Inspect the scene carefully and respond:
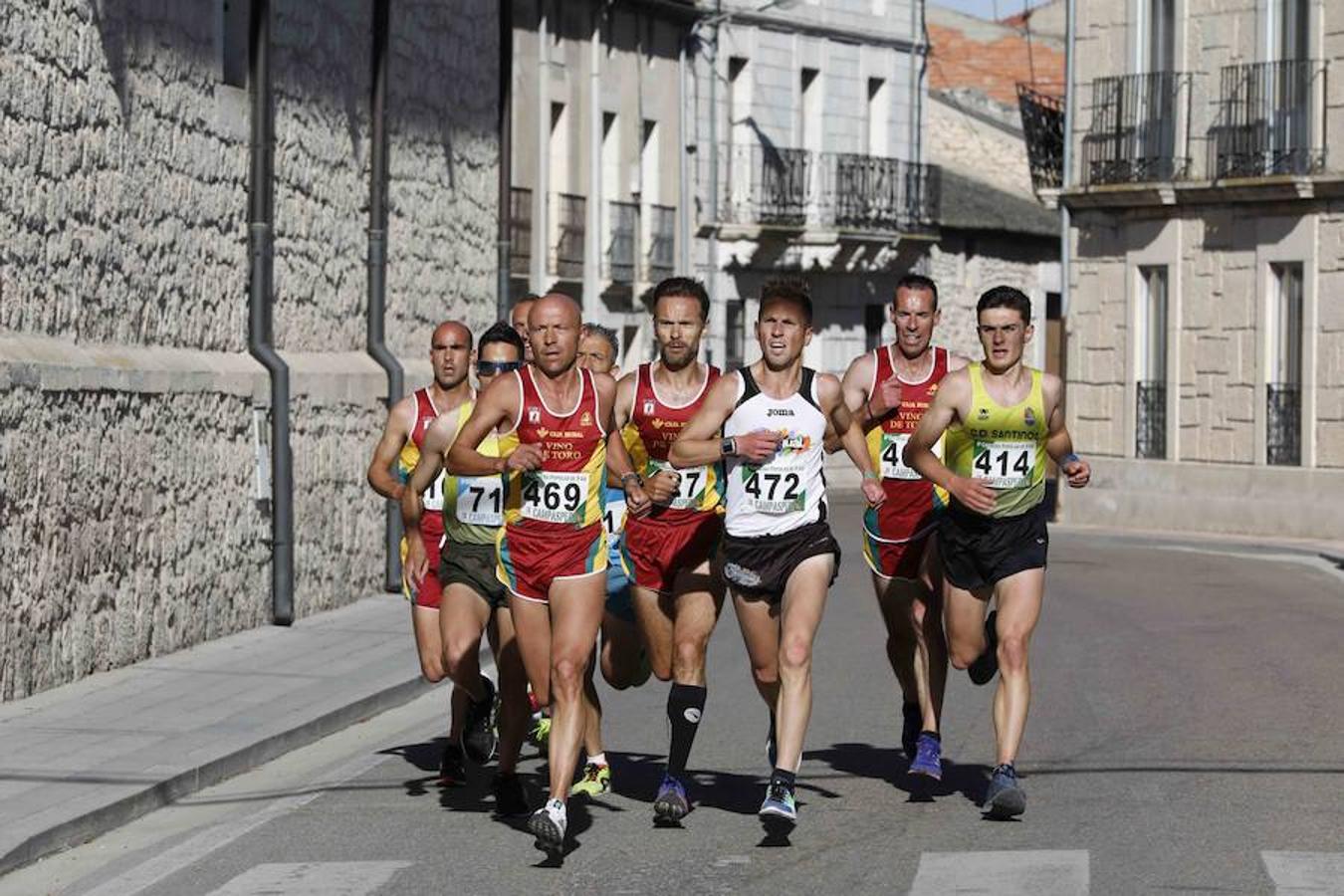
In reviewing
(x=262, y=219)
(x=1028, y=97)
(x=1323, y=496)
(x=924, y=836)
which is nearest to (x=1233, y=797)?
(x=924, y=836)

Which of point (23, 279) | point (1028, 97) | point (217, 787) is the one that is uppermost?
point (1028, 97)

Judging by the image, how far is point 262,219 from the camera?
62.8ft

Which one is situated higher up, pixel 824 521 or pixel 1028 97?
pixel 1028 97

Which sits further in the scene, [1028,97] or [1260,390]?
[1028,97]

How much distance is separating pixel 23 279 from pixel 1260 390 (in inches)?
890

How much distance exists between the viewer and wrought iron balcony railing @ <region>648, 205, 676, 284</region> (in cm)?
4462

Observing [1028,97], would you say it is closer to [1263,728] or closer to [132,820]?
[1263,728]

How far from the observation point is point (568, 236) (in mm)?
40969

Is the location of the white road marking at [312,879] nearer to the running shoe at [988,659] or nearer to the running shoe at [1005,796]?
the running shoe at [1005,796]

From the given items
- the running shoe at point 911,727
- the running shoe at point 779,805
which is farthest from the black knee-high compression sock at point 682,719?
the running shoe at point 911,727

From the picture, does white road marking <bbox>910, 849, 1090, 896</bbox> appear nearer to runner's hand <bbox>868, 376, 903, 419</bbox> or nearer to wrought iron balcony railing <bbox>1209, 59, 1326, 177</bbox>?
runner's hand <bbox>868, 376, 903, 419</bbox>

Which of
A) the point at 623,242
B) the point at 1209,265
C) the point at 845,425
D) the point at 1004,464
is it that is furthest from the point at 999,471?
the point at 623,242

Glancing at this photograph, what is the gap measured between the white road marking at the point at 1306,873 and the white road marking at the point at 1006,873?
0.59m

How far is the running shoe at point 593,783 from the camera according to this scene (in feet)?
36.7
